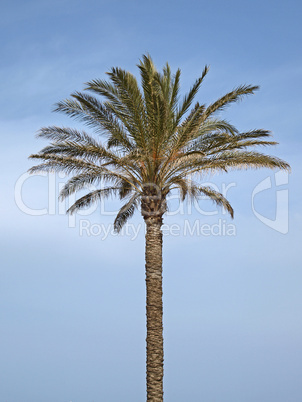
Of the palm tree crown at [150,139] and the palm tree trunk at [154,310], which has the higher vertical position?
the palm tree crown at [150,139]

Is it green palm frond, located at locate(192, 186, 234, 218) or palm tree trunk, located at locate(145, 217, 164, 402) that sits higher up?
green palm frond, located at locate(192, 186, 234, 218)

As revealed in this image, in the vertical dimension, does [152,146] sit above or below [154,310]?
above

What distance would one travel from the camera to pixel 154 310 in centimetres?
1753

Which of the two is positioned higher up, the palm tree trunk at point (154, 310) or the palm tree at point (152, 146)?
the palm tree at point (152, 146)

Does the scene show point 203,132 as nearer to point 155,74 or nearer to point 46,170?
point 155,74

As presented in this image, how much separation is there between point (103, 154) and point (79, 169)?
135 centimetres

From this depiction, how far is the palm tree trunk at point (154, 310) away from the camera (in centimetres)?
1711

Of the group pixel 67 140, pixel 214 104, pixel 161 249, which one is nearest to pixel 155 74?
pixel 214 104

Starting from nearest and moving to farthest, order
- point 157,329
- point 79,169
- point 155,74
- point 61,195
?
point 155,74, point 157,329, point 79,169, point 61,195

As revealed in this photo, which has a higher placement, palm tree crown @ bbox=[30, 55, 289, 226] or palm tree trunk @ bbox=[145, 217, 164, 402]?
palm tree crown @ bbox=[30, 55, 289, 226]

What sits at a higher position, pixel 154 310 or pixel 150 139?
pixel 150 139

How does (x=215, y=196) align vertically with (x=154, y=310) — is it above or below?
above

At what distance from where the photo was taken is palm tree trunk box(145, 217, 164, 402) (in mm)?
17109

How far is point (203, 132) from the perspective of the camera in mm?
17688
